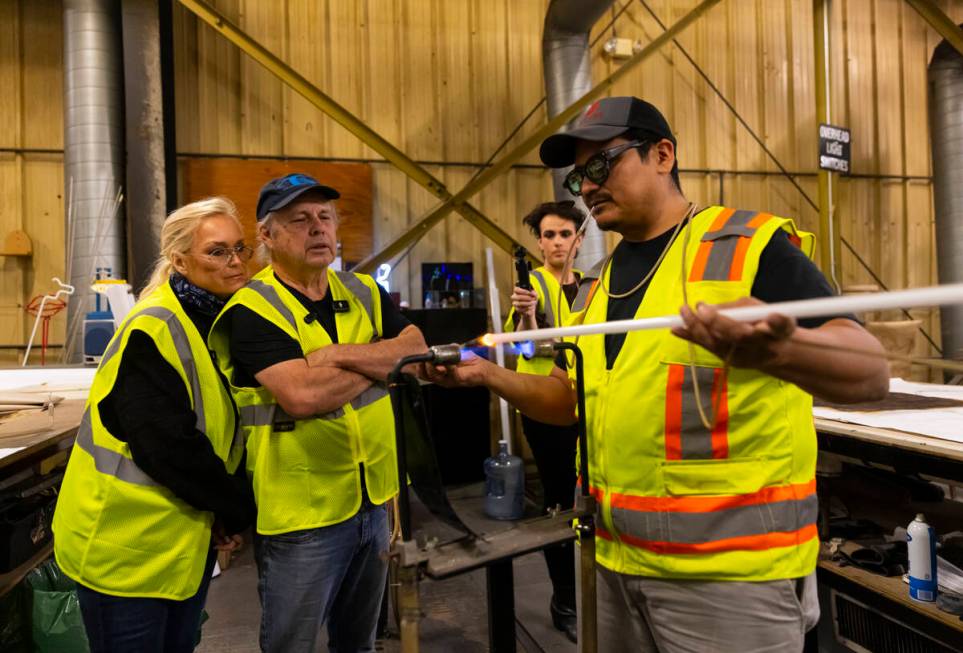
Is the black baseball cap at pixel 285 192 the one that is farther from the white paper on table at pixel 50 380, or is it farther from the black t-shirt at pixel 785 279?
the white paper on table at pixel 50 380

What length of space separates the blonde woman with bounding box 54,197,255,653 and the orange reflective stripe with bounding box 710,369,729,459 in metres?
1.10

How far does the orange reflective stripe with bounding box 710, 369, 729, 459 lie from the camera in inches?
42.1

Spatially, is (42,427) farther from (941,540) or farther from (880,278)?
(880,278)

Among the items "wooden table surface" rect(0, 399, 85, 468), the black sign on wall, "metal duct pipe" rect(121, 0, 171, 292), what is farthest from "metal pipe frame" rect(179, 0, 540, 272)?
"wooden table surface" rect(0, 399, 85, 468)

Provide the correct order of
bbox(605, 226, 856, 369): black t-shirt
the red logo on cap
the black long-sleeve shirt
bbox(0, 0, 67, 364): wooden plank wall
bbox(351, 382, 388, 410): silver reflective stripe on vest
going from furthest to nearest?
1. bbox(0, 0, 67, 364): wooden plank wall
2. bbox(351, 382, 388, 410): silver reflective stripe on vest
3. the black long-sleeve shirt
4. the red logo on cap
5. bbox(605, 226, 856, 369): black t-shirt

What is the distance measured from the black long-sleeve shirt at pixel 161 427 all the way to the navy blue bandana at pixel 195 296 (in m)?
0.20

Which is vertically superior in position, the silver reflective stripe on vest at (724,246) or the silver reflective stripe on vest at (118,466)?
the silver reflective stripe on vest at (724,246)

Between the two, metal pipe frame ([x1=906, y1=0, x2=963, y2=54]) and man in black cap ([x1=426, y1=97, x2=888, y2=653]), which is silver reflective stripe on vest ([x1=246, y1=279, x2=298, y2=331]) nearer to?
man in black cap ([x1=426, y1=97, x2=888, y2=653])

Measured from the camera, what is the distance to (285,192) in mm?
1709

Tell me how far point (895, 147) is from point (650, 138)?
6.24 m

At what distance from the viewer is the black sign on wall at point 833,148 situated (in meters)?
3.93

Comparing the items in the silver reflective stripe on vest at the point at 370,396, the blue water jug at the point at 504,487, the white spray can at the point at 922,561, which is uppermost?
the silver reflective stripe on vest at the point at 370,396

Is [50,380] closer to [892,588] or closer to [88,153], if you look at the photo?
[88,153]

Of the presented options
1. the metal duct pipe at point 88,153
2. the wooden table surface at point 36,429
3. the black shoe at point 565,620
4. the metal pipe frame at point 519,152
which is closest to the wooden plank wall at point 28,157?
the metal duct pipe at point 88,153
